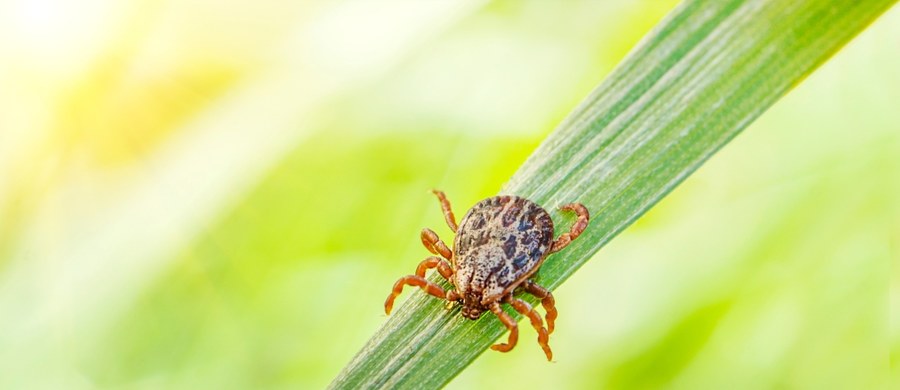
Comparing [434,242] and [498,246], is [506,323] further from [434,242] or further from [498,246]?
[434,242]

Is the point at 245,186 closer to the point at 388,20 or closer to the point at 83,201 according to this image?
the point at 83,201

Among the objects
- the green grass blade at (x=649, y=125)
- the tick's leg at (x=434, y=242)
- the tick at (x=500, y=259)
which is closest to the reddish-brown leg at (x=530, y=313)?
the tick at (x=500, y=259)

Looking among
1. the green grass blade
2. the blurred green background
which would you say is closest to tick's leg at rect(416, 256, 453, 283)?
the green grass blade

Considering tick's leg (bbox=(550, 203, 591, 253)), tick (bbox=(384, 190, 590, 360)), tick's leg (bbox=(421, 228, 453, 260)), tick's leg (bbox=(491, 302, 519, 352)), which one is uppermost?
tick's leg (bbox=(421, 228, 453, 260))

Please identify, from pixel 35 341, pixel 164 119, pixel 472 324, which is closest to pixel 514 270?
pixel 472 324

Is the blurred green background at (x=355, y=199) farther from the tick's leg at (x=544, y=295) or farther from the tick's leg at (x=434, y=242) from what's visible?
the tick's leg at (x=544, y=295)

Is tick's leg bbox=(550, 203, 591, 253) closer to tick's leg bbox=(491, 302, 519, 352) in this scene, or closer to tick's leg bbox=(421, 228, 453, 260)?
tick's leg bbox=(491, 302, 519, 352)

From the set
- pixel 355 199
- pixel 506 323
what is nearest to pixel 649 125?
pixel 506 323
